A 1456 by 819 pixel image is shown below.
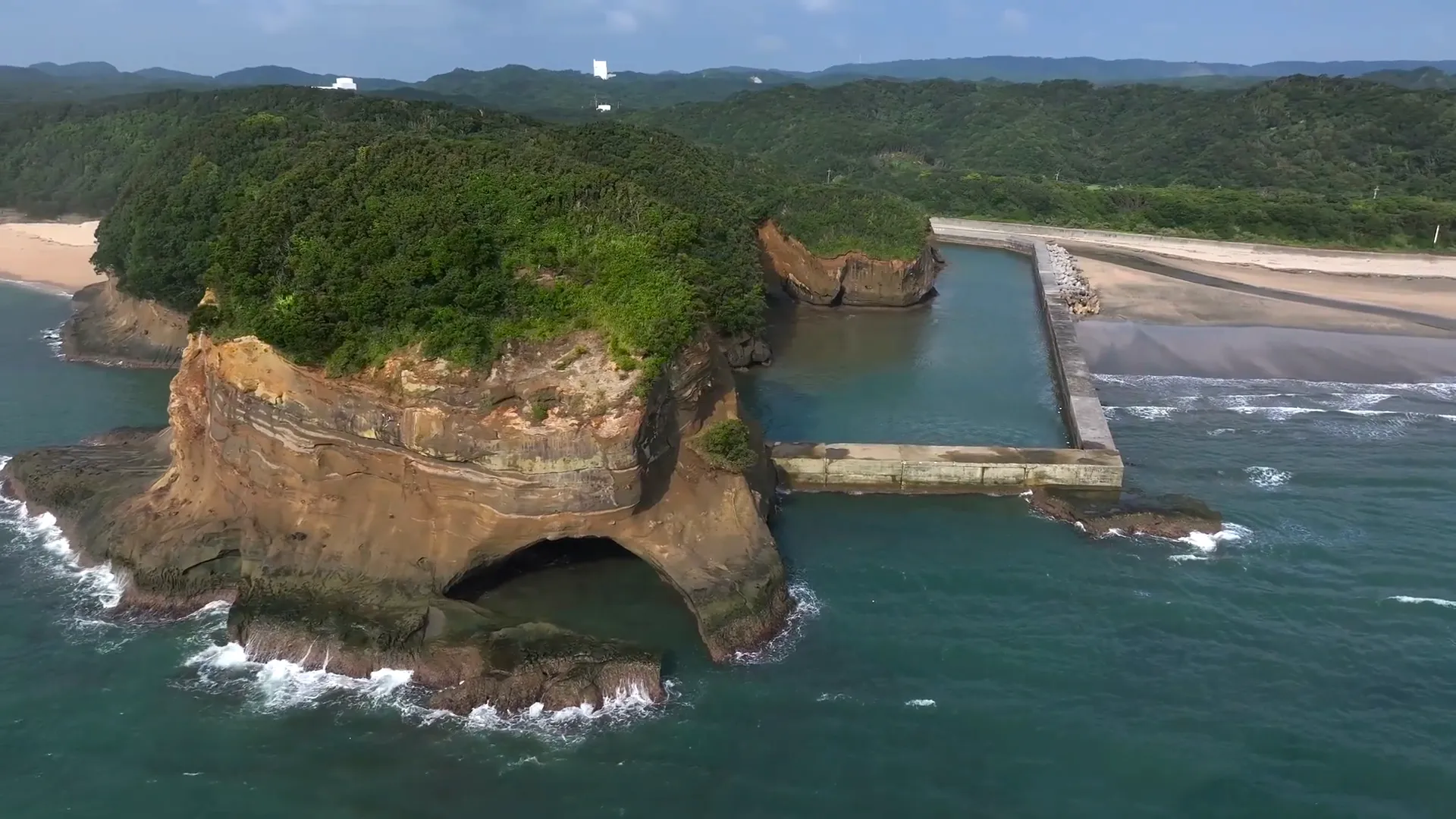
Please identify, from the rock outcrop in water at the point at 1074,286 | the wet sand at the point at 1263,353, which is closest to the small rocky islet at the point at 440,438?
the wet sand at the point at 1263,353

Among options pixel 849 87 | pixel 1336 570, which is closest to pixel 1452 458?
pixel 1336 570

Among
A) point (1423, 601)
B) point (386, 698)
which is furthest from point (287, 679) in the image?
point (1423, 601)

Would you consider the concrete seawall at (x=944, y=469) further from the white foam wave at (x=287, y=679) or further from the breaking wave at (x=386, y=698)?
the white foam wave at (x=287, y=679)

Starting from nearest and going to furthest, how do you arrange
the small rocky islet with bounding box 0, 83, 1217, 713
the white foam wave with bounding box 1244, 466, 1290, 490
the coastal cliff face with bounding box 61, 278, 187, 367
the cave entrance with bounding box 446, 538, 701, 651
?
the small rocky islet with bounding box 0, 83, 1217, 713
the cave entrance with bounding box 446, 538, 701, 651
the white foam wave with bounding box 1244, 466, 1290, 490
the coastal cliff face with bounding box 61, 278, 187, 367

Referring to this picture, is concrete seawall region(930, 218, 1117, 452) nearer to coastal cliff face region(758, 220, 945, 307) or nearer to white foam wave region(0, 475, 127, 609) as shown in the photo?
coastal cliff face region(758, 220, 945, 307)

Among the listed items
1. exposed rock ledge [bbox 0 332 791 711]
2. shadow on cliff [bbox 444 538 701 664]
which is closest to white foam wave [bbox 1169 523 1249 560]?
exposed rock ledge [bbox 0 332 791 711]

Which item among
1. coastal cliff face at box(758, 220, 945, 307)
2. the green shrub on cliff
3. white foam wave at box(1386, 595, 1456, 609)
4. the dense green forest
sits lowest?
white foam wave at box(1386, 595, 1456, 609)

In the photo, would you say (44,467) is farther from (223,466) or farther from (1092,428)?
(1092,428)
